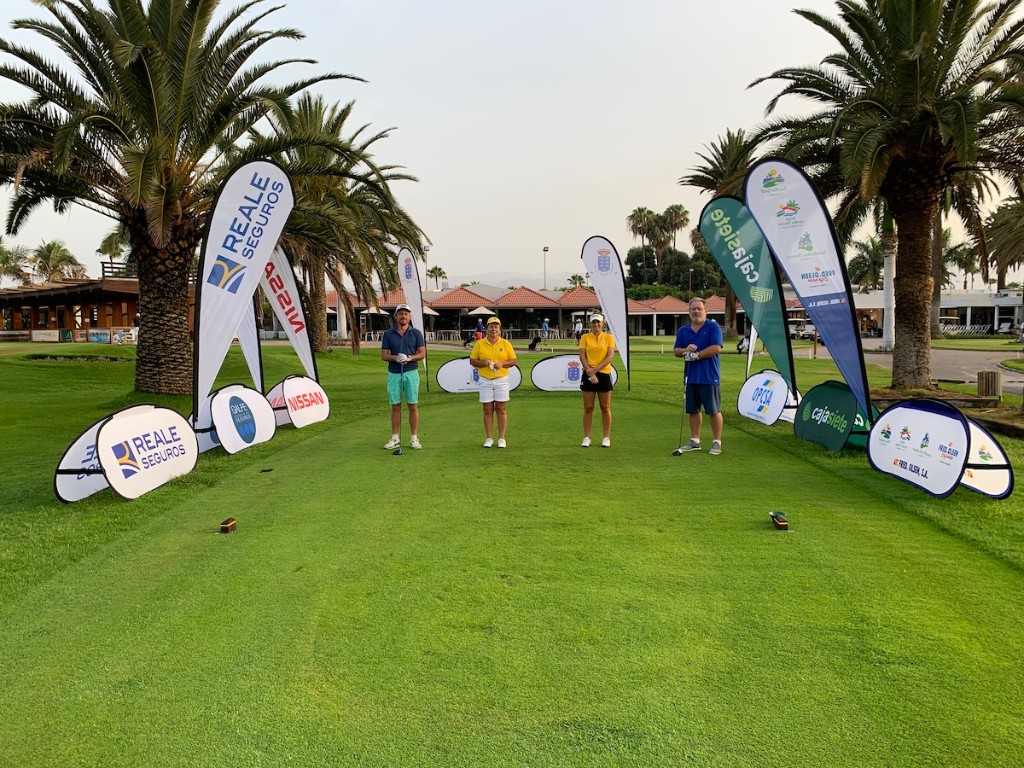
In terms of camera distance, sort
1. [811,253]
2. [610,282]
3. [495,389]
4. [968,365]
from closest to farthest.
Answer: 1. [811,253]
2. [495,389]
3. [610,282]
4. [968,365]

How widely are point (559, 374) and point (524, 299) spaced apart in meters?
39.2

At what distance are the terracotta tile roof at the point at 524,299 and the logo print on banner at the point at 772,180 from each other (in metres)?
44.7

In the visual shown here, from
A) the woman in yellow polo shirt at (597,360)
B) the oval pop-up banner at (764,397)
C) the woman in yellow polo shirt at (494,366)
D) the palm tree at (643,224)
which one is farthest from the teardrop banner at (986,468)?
the palm tree at (643,224)

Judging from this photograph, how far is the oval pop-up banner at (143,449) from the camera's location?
20.7 ft

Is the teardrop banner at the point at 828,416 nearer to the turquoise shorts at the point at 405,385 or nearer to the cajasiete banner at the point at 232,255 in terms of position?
the turquoise shorts at the point at 405,385

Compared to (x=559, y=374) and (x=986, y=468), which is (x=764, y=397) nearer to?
(x=986, y=468)

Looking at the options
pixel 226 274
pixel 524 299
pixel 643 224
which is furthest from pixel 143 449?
pixel 643 224

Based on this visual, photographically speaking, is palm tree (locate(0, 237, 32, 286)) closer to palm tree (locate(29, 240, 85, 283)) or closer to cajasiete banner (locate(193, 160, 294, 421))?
palm tree (locate(29, 240, 85, 283))

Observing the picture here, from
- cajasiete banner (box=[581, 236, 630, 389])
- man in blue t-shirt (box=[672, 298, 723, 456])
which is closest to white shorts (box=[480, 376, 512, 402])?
man in blue t-shirt (box=[672, 298, 723, 456])

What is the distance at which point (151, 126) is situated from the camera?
11766 mm

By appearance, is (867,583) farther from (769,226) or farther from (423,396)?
(423,396)

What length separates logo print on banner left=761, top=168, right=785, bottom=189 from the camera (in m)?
8.54

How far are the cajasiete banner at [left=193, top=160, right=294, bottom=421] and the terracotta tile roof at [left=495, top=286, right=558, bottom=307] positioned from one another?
44.3 m

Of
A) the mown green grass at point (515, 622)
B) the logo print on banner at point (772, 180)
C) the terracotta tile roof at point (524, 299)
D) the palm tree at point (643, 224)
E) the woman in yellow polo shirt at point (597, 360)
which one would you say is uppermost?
the palm tree at point (643, 224)
